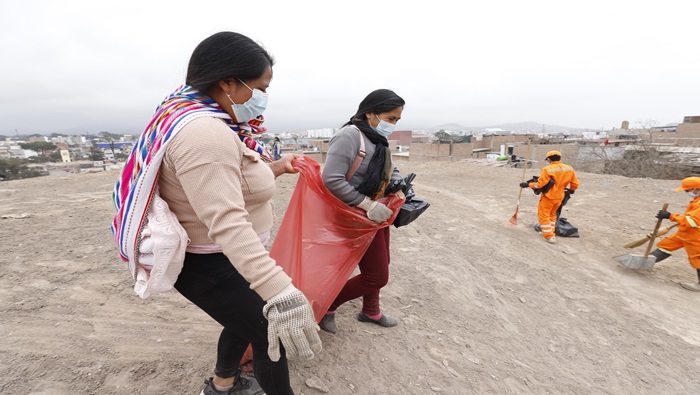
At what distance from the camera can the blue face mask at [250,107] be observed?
122 cm

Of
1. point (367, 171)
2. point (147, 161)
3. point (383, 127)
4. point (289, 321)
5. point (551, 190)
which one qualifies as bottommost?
point (551, 190)

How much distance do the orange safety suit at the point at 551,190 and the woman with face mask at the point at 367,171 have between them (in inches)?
140

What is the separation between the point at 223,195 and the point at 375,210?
1125mm

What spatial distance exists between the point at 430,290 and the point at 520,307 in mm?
857

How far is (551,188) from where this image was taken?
15.4 ft

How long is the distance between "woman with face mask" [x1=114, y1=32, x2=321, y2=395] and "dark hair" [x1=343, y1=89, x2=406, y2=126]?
2.86 ft

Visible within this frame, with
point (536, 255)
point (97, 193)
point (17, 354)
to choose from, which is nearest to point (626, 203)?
point (536, 255)

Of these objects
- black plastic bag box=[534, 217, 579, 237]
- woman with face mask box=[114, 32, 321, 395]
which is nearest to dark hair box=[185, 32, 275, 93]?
woman with face mask box=[114, 32, 321, 395]

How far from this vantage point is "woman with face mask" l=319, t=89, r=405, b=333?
74.5 inches

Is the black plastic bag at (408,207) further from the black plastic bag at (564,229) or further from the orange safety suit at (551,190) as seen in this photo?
the black plastic bag at (564,229)

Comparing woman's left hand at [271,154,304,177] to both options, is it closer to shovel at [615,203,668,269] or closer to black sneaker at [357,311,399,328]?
black sneaker at [357,311,399,328]

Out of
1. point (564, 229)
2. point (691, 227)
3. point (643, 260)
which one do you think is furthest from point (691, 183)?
point (564, 229)

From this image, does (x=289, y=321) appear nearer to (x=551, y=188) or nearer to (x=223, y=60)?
(x=223, y=60)

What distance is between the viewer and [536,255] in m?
4.20
